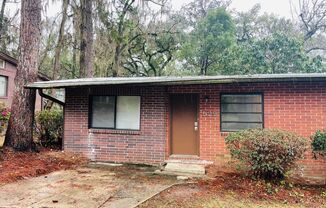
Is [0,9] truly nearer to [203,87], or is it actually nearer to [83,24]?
[83,24]

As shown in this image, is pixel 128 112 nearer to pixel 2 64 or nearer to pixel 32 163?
pixel 32 163

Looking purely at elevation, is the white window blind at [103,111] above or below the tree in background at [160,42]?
below

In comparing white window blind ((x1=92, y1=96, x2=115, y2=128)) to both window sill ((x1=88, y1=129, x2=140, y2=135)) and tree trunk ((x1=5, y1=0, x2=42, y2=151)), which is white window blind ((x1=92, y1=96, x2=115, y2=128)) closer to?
window sill ((x1=88, y1=129, x2=140, y2=135))

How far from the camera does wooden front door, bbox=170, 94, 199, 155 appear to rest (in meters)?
7.93

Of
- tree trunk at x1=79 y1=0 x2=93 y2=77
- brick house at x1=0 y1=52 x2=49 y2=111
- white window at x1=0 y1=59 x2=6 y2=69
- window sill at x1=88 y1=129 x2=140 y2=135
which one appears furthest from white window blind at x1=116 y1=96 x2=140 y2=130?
white window at x1=0 y1=59 x2=6 y2=69

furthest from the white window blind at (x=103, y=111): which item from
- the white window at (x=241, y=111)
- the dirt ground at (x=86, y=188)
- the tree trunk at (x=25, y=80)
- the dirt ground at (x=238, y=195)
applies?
the dirt ground at (x=238, y=195)

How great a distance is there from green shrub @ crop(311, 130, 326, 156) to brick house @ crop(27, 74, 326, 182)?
0.76m

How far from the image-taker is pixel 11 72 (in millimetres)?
15828

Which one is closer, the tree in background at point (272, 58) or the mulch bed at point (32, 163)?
the mulch bed at point (32, 163)

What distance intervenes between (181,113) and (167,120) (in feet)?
1.69

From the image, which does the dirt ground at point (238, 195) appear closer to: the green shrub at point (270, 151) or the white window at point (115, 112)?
the green shrub at point (270, 151)

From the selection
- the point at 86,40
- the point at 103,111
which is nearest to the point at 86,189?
the point at 103,111

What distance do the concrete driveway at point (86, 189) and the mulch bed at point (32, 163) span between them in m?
0.39

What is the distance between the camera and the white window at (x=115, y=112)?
8094mm
